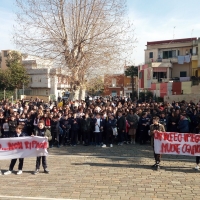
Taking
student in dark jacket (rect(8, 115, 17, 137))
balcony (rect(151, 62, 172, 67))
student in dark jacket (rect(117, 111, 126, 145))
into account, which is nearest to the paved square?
student in dark jacket (rect(117, 111, 126, 145))

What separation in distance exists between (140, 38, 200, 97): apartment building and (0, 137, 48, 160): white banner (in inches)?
1393

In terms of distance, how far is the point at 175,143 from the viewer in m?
9.20

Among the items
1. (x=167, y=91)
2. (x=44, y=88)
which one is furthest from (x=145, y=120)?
(x=44, y=88)

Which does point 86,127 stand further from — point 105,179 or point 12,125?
point 105,179

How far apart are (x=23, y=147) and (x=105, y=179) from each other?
9.54 ft

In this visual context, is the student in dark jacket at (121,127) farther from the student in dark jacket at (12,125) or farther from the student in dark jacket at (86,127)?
the student in dark jacket at (12,125)

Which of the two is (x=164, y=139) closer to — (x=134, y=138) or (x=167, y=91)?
(x=134, y=138)

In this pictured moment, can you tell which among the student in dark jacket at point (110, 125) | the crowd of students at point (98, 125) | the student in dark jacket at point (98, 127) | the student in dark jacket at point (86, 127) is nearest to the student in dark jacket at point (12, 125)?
the crowd of students at point (98, 125)

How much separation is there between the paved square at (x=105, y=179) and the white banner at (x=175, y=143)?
0.54 m

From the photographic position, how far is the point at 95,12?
21984mm

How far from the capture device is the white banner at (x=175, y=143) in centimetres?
909

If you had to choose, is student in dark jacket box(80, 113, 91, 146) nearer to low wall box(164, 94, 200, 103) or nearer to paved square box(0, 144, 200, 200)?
paved square box(0, 144, 200, 200)

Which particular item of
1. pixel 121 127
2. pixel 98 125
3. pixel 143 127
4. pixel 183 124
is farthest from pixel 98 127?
pixel 183 124

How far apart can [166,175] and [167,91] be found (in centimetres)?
3409
